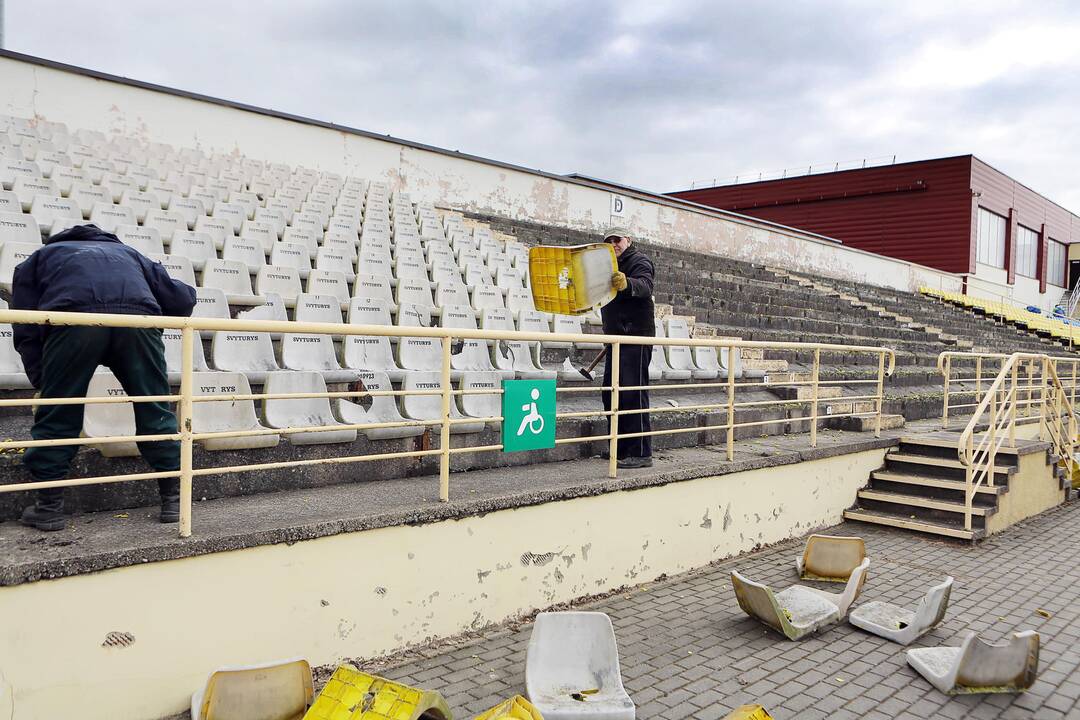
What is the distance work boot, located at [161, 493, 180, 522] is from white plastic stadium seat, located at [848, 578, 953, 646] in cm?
382

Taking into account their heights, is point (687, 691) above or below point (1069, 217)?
below

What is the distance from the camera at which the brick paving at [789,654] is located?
3355 millimetres

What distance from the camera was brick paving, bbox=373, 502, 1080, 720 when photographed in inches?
132

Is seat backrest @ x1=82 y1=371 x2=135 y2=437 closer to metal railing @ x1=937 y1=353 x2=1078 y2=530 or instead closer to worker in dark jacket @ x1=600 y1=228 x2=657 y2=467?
worker in dark jacket @ x1=600 y1=228 x2=657 y2=467

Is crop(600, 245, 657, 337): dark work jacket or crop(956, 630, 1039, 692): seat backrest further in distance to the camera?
crop(600, 245, 657, 337): dark work jacket

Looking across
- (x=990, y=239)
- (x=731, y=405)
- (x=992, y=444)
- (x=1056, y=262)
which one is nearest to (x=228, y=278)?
(x=731, y=405)

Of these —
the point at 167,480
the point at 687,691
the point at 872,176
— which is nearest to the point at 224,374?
the point at 167,480

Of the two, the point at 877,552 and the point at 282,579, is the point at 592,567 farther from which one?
the point at 877,552

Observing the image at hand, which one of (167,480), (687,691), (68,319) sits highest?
Result: (68,319)

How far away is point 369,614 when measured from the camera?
139 inches

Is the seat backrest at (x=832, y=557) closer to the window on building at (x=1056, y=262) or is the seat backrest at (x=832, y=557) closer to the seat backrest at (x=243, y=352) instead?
the seat backrest at (x=243, y=352)

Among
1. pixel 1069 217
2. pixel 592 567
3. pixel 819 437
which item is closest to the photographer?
pixel 592 567

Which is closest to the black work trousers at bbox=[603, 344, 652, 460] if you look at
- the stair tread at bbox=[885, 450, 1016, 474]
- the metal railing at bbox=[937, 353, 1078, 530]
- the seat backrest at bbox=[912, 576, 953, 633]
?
the seat backrest at bbox=[912, 576, 953, 633]

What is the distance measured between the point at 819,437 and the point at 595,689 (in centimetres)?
499
